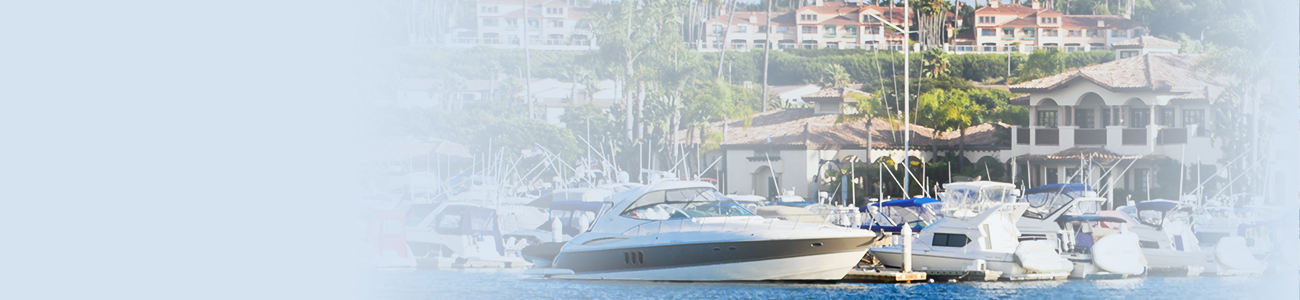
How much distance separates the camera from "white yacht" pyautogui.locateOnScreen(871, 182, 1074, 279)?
17.4 m

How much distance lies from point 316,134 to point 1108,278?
1309 centimetres

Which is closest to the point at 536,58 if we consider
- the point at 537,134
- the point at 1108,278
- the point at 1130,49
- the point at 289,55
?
the point at 537,134

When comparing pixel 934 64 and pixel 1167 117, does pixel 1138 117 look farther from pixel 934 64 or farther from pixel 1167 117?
pixel 934 64

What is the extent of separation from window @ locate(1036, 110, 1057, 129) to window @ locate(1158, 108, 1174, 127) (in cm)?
236

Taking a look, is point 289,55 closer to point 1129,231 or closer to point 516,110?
point 1129,231

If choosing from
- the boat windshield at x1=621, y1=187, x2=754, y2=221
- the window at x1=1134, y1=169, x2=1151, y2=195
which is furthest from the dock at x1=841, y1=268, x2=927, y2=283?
the window at x1=1134, y1=169, x2=1151, y2=195

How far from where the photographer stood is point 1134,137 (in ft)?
93.5

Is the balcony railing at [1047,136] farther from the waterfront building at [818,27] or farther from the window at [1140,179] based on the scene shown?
the waterfront building at [818,27]

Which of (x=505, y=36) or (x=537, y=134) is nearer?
(x=537, y=134)

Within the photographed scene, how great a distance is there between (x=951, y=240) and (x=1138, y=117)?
13.0m

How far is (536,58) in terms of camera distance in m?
57.2

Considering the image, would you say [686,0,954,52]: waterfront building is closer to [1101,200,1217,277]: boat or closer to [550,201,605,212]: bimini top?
[550,201,605,212]: bimini top

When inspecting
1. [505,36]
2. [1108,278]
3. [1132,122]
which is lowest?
[1108,278]

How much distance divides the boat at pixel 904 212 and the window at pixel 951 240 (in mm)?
3846
